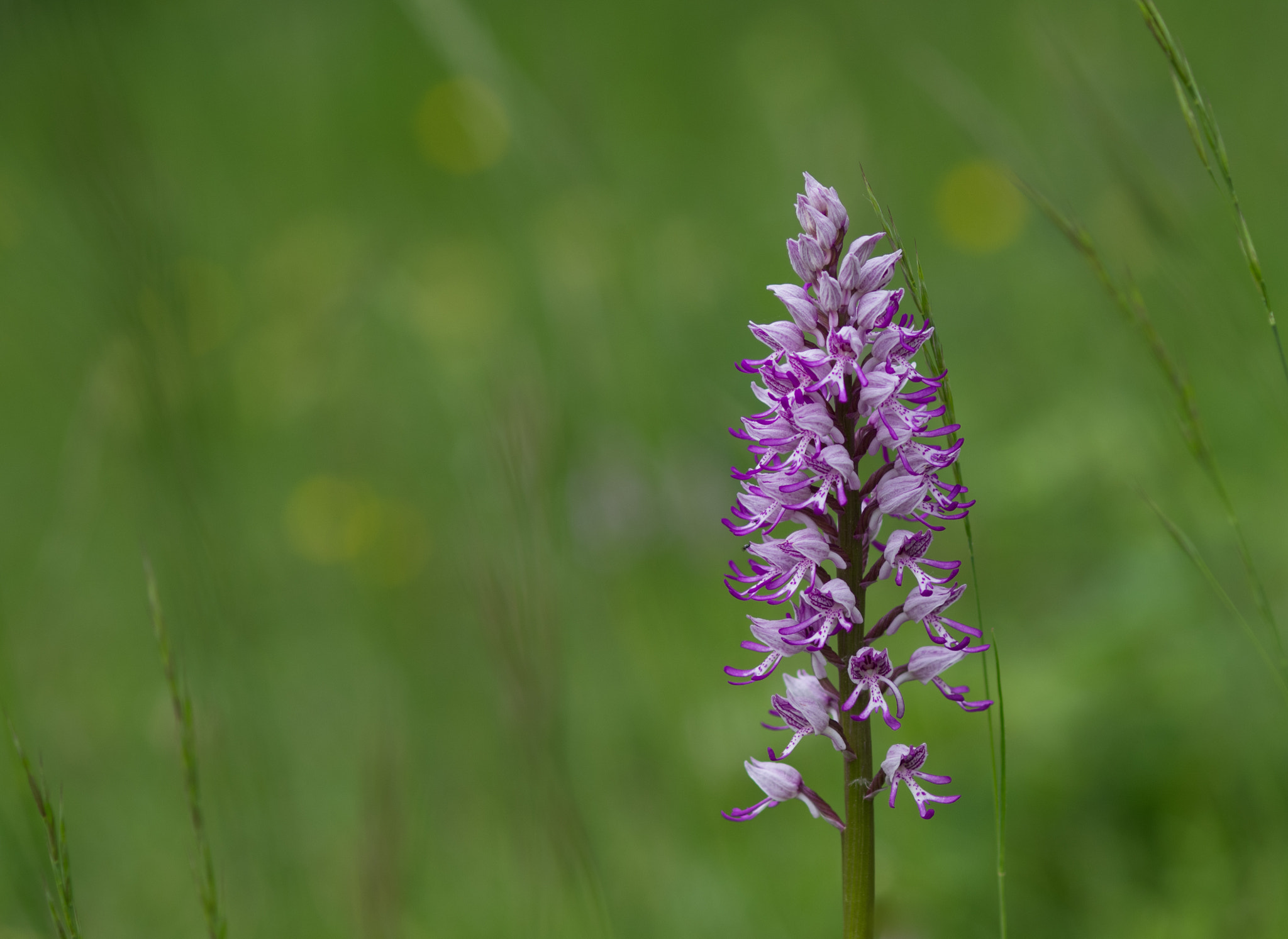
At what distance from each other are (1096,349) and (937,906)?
310 centimetres

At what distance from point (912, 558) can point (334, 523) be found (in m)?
5.40

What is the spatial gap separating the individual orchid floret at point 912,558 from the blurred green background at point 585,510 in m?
0.77

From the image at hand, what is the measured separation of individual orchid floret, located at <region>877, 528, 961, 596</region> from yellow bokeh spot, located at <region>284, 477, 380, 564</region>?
16.3 feet

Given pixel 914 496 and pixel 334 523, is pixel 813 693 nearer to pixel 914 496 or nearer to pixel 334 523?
pixel 914 496

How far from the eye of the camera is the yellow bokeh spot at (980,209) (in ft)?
23.1

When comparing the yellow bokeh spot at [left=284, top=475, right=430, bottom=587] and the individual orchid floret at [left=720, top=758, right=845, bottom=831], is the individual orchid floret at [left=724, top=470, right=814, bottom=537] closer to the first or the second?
the individual orchid floret at [left=720, top=758, right=845, bottom=831]

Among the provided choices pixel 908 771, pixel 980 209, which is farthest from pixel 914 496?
pixel 980 209

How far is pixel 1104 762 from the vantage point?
348 cm

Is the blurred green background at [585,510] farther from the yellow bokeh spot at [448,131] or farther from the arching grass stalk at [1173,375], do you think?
the arching grass stalk at [1173,375]

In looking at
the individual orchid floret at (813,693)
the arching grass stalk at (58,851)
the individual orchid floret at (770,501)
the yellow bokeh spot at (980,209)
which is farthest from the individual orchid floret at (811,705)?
the yellow bokeh spot at (980,209)

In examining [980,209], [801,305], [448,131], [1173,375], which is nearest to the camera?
[801,305]

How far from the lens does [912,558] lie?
1.70 metres

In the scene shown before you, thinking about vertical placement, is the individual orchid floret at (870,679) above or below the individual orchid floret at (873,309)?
below

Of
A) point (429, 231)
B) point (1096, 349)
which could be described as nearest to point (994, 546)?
point (1096, 349)
